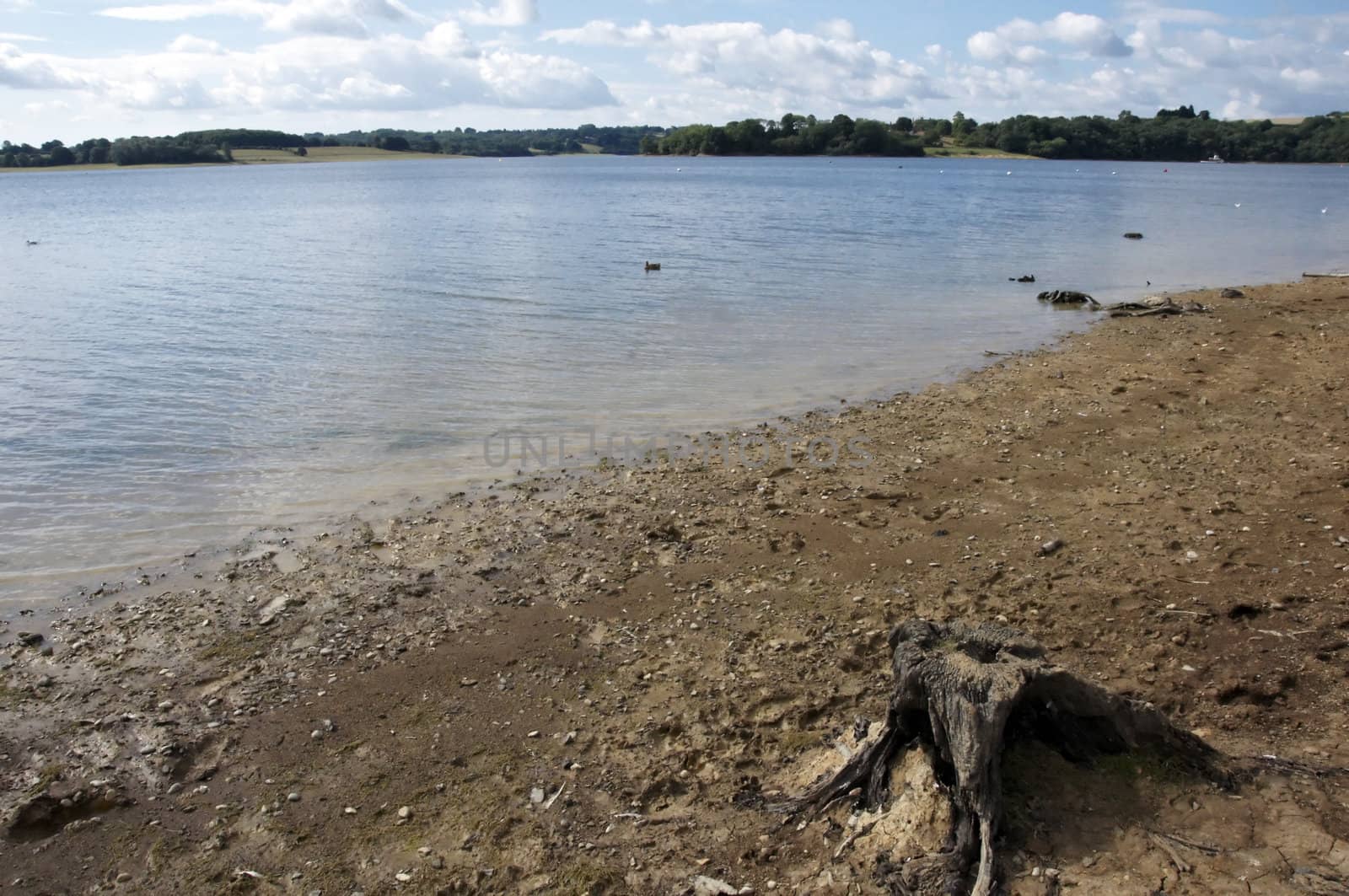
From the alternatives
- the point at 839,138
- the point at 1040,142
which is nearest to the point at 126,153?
the point at 839,138

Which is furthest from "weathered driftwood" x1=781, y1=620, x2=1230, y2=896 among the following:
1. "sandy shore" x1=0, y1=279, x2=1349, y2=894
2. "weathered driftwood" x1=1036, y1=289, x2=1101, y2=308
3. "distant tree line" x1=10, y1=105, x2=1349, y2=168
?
"distant tree line" x1=10, y1=105, x2=1349, y2=168

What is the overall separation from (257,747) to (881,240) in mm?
38853

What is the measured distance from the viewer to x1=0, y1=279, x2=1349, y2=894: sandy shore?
4977 mm

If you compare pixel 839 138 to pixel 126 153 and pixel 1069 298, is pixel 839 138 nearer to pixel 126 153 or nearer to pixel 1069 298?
pixel 126 153

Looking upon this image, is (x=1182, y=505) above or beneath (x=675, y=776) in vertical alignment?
above

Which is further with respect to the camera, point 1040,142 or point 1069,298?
point 1040,142

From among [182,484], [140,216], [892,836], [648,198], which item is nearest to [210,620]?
[182,484]

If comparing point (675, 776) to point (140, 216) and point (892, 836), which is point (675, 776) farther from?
point (140, 216)

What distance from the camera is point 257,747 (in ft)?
20.6

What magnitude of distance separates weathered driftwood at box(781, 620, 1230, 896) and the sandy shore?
0.17 m

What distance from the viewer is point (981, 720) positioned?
4.79 metres

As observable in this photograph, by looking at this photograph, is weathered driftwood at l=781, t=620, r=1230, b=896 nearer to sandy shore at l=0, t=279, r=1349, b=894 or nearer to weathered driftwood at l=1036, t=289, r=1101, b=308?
sandy shore at l=0, t=279, r=1349, b=894

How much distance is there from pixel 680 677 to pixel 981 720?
2663 millimetres

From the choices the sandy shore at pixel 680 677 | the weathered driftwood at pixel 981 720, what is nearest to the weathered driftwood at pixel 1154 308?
the sandy shore at pixel 680 677
